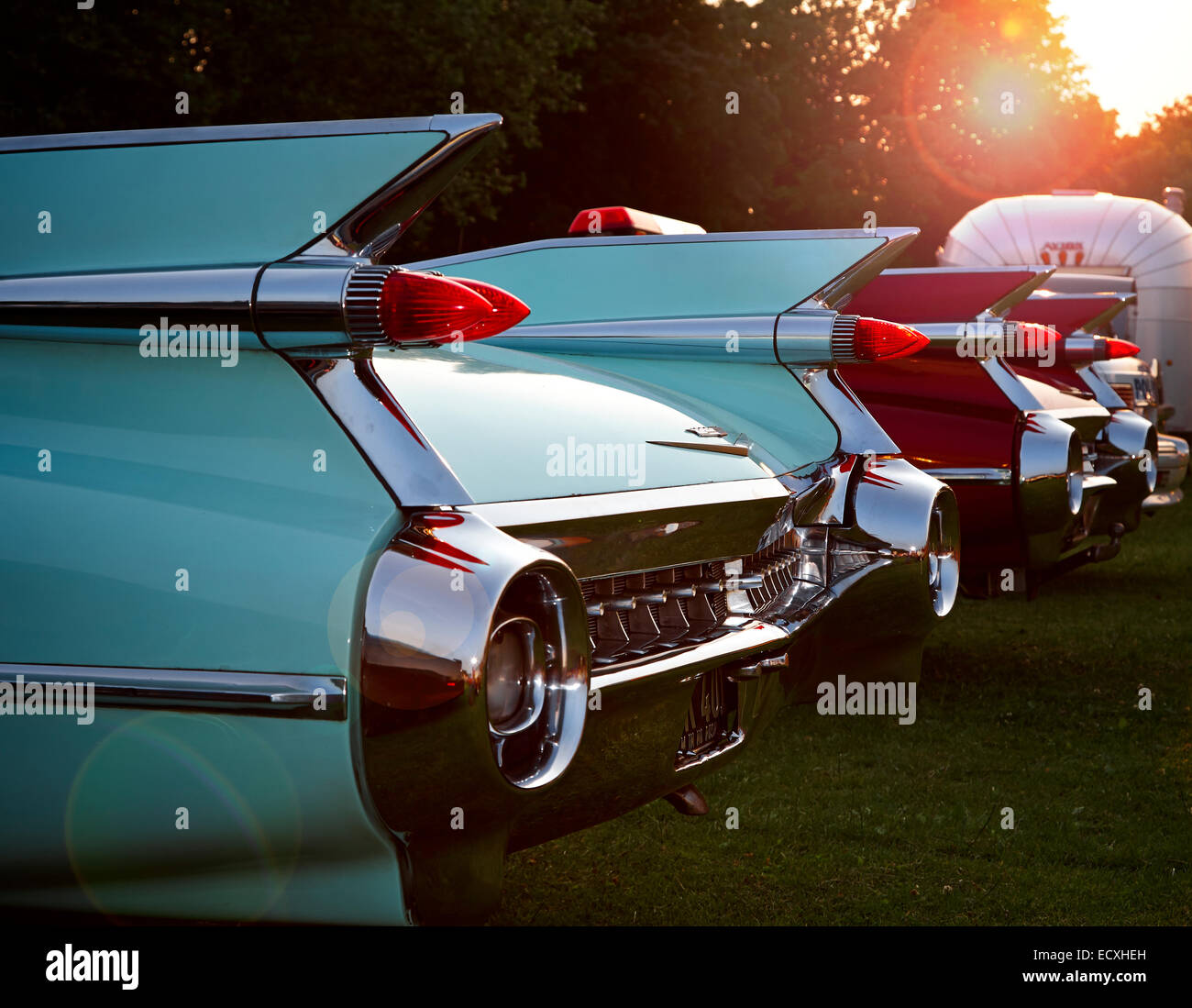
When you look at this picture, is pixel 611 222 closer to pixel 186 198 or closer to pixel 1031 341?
pixel 1031 341

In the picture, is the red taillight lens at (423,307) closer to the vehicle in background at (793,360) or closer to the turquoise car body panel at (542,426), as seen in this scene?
the turquoise car body panel at (542,426)

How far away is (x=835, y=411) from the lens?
3.70m

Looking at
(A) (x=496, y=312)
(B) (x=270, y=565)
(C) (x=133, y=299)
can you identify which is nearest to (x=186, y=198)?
(C) (x=133, y=299)

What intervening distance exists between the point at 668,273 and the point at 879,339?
60 centimetres

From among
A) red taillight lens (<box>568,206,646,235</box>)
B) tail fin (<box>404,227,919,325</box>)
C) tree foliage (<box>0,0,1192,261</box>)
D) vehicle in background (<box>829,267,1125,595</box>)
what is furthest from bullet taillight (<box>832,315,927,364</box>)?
vehicle in background (<box>829,267,1125,595</box>)

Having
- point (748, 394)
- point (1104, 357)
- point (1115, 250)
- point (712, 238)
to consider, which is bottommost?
point (748, 394)

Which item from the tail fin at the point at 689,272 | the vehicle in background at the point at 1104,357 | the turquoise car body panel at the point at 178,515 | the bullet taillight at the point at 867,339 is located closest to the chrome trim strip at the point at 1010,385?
the vehicle in background at the point at 1104,357

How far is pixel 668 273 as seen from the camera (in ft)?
12.4

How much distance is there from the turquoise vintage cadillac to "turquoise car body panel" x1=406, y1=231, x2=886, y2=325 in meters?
1.42

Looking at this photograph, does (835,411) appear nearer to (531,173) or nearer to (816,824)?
(816,824)

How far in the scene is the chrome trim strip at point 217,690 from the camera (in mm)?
1868

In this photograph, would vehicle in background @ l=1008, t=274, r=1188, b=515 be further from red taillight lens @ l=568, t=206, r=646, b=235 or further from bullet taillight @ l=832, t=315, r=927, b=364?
bullet taillight @ l=832, t=315, r=927, b=364
